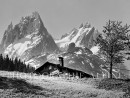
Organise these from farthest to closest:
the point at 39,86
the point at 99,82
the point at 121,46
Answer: the point at 121,46 → the point at 99,82 → the point at 39,86

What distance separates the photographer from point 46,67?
76.6 metres

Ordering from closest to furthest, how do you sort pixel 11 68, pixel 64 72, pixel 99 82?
pixel 99 82, pixel 64 72, pixel 11 68

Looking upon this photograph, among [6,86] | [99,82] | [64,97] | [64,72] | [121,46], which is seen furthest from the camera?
[64,72]

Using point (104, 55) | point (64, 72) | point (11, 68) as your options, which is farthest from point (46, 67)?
point (11, 68)

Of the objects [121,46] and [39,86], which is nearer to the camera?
[39,86]

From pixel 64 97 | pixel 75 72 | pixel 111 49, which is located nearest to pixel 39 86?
pixel 64 97

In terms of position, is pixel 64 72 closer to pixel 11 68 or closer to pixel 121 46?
pixel 121 46

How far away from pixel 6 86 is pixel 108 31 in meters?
36.2

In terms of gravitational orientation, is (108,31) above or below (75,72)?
above

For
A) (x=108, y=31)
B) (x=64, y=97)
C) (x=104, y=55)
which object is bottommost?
(x=64, y=97)

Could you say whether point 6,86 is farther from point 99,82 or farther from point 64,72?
point 64,72

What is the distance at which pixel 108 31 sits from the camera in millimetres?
65500

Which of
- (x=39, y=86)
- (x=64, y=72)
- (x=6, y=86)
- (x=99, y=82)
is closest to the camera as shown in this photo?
(x=6, y=86)

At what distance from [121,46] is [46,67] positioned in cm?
2381
